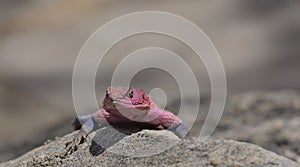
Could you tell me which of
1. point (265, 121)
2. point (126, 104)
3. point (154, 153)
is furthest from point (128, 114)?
point (265, 121)

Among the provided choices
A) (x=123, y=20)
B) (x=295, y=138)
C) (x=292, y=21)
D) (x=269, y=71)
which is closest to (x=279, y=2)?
(x=292, y=21)

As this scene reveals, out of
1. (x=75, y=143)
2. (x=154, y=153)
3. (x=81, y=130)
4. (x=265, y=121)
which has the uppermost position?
(x=265, y=121)

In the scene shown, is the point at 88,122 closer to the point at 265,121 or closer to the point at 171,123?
the point at 171,123

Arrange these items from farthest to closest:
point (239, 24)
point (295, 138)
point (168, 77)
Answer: point (239, 24), point (168, 77), point (295, 138)

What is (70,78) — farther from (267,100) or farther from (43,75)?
(267,100)

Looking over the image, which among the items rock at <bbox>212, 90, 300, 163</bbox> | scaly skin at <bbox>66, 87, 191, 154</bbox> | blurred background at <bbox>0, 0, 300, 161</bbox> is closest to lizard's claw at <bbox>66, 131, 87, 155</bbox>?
scaly skin at <bbox>66, 87, 191, 154</bbox>

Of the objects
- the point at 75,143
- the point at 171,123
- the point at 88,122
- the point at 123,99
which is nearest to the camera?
the point at 123,99

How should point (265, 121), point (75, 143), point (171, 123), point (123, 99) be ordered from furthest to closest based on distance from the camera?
1. point (265, 121)
2. point (171, 123)
3. point (75, 143)
4. point (123, 99)
